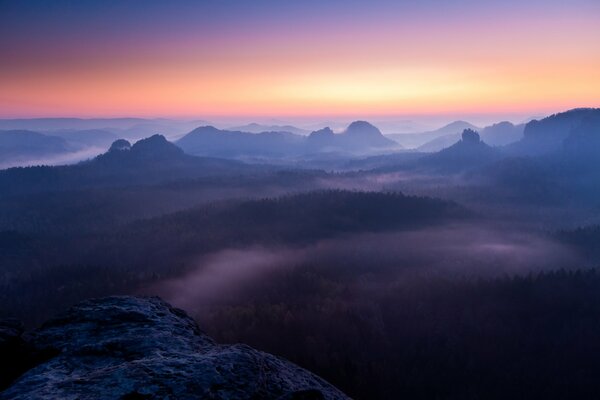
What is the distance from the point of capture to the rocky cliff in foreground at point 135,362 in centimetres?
1553

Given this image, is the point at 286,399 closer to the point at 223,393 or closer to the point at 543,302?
the point at 223,393

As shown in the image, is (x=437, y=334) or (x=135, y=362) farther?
(x=437, y=334)

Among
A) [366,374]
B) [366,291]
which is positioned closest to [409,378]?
[366,374]

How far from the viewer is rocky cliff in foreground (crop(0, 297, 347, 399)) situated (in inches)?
611

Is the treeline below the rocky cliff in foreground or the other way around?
below

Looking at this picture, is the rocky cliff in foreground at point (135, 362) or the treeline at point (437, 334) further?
the treeline at point (437, 334)

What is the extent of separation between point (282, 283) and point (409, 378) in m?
71.3

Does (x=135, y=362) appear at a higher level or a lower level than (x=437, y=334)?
higher

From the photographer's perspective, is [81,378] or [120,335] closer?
[81,378]

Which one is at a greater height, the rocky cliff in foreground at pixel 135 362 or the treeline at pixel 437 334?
the rocky cliff in foreground at pixel 135 362

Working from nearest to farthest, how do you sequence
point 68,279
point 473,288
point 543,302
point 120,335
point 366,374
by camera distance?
1. point 120,335
2. point 366,374
3. point 543,302
4. point 473,288
5. point 68,279

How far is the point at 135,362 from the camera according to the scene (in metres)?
17.3

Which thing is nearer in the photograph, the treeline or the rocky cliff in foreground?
the rocky cliff in foreground

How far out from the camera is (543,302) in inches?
4779
